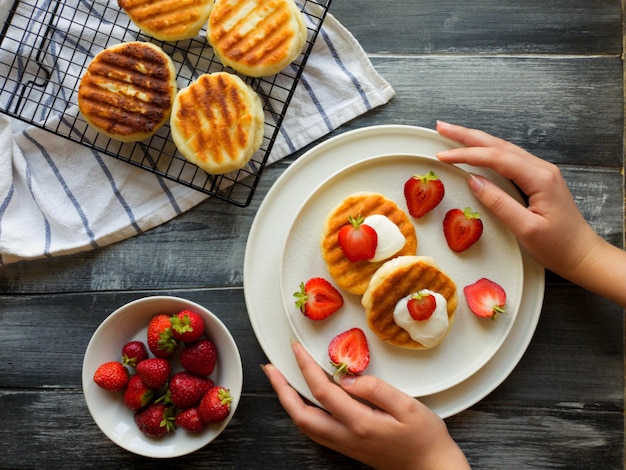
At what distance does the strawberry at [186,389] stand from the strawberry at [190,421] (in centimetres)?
2

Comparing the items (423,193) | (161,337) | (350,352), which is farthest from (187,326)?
(423,193)

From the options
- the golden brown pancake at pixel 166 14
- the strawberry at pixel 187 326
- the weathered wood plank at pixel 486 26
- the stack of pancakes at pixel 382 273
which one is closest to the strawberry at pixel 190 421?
the strawberry at pixel 187 326

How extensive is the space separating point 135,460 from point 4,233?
2.90ft

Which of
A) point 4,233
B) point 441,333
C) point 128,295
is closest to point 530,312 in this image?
point 441,333

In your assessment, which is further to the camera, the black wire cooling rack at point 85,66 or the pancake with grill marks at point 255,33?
the black wire cooling rack at point 85,66

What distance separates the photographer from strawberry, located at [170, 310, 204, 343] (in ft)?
5.91

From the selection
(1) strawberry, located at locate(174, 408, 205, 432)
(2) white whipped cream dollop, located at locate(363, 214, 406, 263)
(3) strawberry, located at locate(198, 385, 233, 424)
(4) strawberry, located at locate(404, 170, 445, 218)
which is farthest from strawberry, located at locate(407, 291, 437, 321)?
(1) strawberry, located at locate(174, 408, 205, 432)

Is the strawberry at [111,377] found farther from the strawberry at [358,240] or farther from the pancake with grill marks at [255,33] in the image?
the pancake with grill marks at [255,33]

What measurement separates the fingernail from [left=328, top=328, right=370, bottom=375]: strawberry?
1.85 ft

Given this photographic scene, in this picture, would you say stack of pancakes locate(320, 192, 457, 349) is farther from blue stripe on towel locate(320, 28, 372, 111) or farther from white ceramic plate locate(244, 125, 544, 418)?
blue stripe on towel locate(320, 28, 372, 111)

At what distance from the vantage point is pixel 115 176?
2006 millimetres

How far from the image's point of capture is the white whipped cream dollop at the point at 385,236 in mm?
1786

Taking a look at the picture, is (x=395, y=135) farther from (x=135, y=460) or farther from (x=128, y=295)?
(x=135, y=460)

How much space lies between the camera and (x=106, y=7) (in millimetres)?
1958
